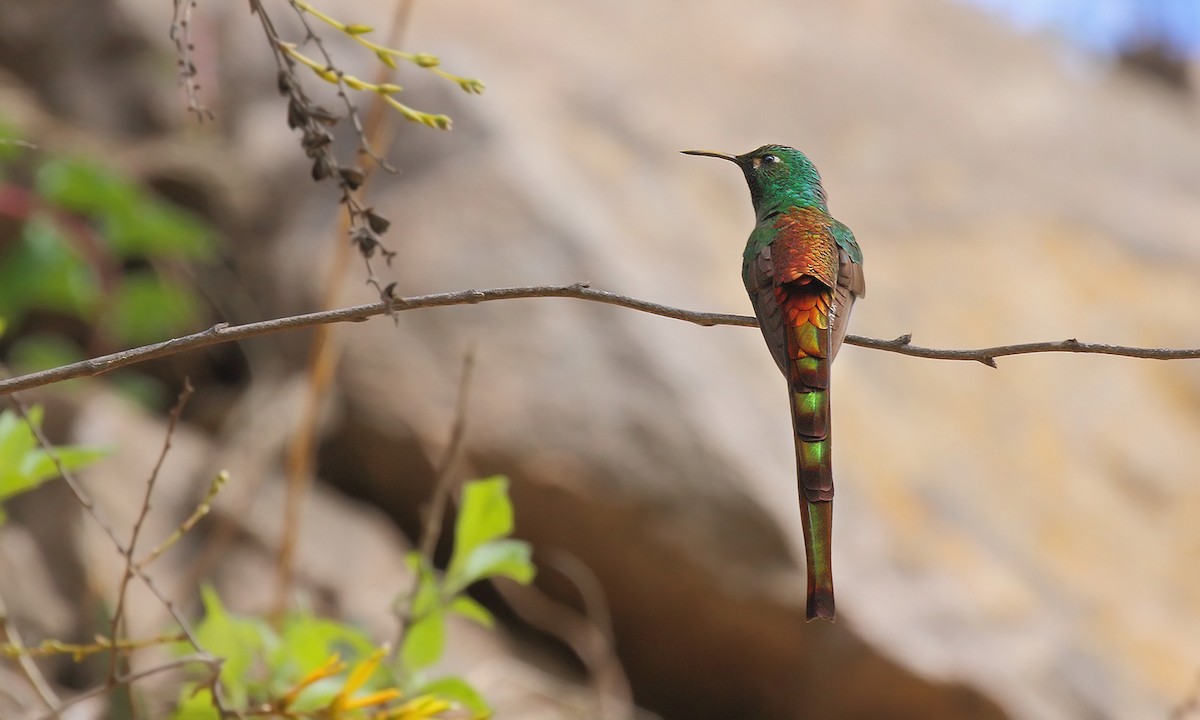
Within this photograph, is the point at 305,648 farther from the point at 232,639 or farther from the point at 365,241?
the point at 365,241

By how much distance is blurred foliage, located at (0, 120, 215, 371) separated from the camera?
370 centimetres

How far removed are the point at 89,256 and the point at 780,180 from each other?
2767mm

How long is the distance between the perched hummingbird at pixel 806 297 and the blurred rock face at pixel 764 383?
1.70m

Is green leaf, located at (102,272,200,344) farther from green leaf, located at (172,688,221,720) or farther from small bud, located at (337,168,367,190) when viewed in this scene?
small bud, located at (337,168,367,190)

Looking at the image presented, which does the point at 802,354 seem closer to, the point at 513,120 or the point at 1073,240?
the point at 513,120

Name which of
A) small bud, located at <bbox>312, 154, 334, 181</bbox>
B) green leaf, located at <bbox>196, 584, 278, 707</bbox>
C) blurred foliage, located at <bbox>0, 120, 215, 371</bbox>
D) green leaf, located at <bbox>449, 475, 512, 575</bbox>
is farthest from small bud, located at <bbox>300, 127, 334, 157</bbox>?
blurred foliage, located at <bbox>0, 120, 215, 371</bbox>

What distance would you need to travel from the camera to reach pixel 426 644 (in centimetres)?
219

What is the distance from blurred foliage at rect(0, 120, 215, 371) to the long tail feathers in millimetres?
2840

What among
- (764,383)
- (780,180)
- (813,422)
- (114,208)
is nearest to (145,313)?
(114,208)

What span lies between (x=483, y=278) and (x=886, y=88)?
315 centimetres

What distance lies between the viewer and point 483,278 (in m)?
3.81

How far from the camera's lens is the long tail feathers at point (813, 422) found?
114 centimetres

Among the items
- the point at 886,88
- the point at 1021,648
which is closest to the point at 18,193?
the point at 1021,648

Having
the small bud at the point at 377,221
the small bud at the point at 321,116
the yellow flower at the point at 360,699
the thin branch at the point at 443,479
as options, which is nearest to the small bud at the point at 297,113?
the small bud at the point at 321,116
